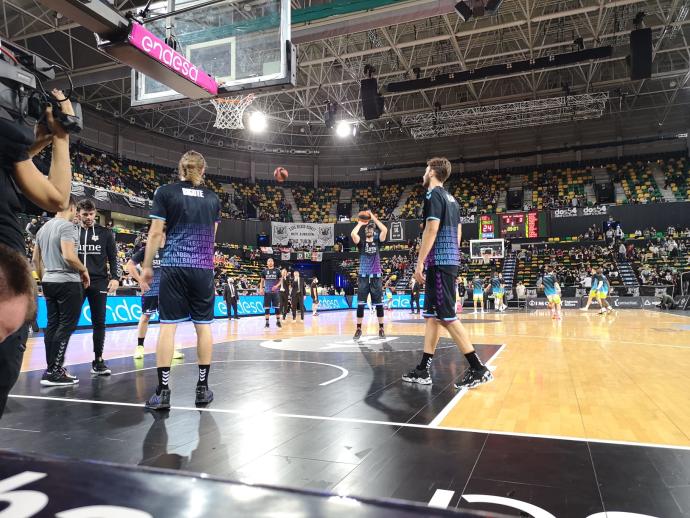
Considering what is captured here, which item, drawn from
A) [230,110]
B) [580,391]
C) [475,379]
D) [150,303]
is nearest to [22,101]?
[475,379]

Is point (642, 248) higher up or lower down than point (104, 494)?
higher up

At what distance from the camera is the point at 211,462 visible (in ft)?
7.54

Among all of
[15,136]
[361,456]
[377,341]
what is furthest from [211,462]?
[377,341]

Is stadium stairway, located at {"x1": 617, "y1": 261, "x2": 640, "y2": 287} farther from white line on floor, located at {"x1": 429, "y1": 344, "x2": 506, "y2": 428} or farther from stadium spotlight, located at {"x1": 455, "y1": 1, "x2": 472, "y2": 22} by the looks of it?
white line on floor, located at {"x1": 429, "y1": 344, "x2": 506, "y2": 428}

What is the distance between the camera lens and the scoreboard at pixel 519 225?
28.8 metres

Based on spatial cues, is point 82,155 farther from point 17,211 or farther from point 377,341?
point 17,211

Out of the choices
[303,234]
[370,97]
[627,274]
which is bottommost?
[627,274]

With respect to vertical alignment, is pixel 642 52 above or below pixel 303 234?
above

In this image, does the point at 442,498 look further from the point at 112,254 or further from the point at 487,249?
the point at 487,249

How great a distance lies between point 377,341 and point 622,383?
4249 millimetres

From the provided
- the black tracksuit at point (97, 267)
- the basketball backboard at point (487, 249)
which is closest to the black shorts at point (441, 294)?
the black tracksuit at point (97, 267)

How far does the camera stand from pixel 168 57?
7473mm

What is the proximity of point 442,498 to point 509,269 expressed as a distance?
2946cm

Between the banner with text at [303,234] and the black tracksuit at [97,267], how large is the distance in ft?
92.3
